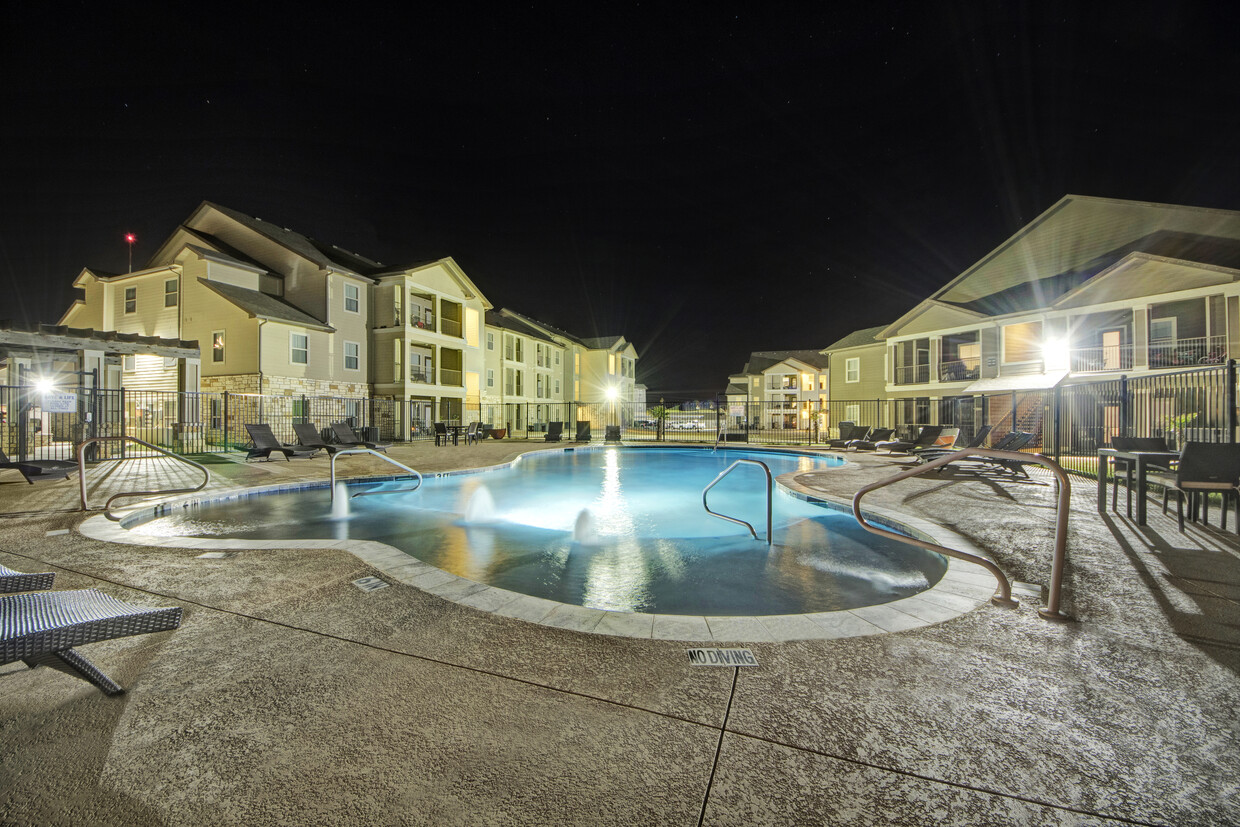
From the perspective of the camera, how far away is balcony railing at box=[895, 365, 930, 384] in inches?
975

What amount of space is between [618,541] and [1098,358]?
23.6m

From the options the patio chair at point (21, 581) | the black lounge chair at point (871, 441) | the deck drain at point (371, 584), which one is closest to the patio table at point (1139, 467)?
the deck drain at point (371, 584)

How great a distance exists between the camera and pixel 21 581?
2.52 meters

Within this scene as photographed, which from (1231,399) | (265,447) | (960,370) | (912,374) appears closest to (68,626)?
(1231,399)

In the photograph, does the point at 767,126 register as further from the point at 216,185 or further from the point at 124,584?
the point at 124,584

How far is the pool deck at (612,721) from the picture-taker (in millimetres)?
1595

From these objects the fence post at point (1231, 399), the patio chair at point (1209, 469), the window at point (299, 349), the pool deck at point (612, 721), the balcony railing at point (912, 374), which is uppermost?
the window at point (299, 349)

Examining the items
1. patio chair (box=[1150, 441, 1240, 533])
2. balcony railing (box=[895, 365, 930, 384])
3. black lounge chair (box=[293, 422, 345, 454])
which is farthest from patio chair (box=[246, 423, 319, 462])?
balcony railing (box=[895, 365, 930, 384])

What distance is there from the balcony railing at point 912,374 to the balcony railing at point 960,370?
27.6 inches

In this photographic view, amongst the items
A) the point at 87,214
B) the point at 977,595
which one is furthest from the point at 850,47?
the point at 87,214

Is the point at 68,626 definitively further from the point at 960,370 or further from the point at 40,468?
the point at 960,370

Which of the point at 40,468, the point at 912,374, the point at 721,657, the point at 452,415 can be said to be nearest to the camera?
the point at 721,657

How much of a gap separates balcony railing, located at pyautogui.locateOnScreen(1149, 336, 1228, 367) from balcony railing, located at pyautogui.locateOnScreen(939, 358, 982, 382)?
5682 millimetres

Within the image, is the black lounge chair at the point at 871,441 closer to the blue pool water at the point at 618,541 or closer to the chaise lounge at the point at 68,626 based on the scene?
the blue pool water at the point at 618,541
